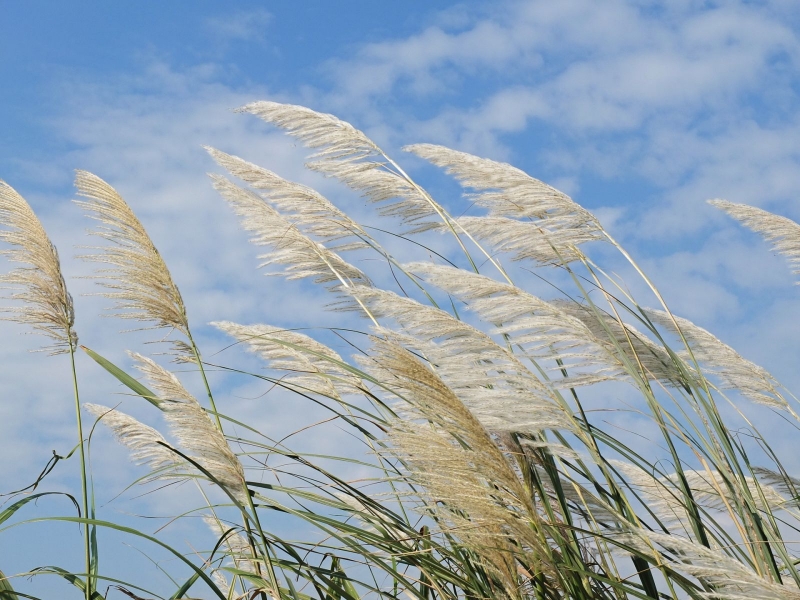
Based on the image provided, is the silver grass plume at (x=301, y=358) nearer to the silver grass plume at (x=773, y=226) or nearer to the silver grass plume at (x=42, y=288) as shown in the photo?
the silver grass plume at (x=42, y=288)

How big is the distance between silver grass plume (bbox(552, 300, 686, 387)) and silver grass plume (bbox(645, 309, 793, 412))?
24cm

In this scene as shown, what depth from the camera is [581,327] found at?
2402mm

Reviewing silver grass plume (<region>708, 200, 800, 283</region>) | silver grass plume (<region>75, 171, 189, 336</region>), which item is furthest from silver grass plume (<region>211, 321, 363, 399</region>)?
silver grass plume (<region>708, 200, 800, 283</region>)

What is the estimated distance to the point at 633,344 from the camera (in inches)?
112

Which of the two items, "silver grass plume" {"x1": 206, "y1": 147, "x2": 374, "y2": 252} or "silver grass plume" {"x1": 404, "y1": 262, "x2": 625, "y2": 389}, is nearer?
"silver grass plume" {"x1": 404, "y1": 262, "x2": 625, "y2": 389}

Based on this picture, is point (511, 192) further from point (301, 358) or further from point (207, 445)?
point (207, 445)

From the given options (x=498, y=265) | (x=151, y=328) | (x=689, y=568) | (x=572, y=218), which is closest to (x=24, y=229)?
(x=151, y=328)

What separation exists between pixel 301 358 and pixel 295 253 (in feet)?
2.37

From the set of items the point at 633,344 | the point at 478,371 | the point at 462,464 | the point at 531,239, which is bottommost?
the point at 462,464

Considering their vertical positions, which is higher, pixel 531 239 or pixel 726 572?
pixel 531 239

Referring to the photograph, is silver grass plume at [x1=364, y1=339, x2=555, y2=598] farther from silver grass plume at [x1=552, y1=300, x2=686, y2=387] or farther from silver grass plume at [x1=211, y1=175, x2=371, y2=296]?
silver grass plume at [x1=211, y1=175, x2=371, y2=296]

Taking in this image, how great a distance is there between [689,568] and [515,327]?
2.68 ft

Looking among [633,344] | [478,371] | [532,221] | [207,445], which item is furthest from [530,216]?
[207,445]

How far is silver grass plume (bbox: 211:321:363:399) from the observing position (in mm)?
2945
